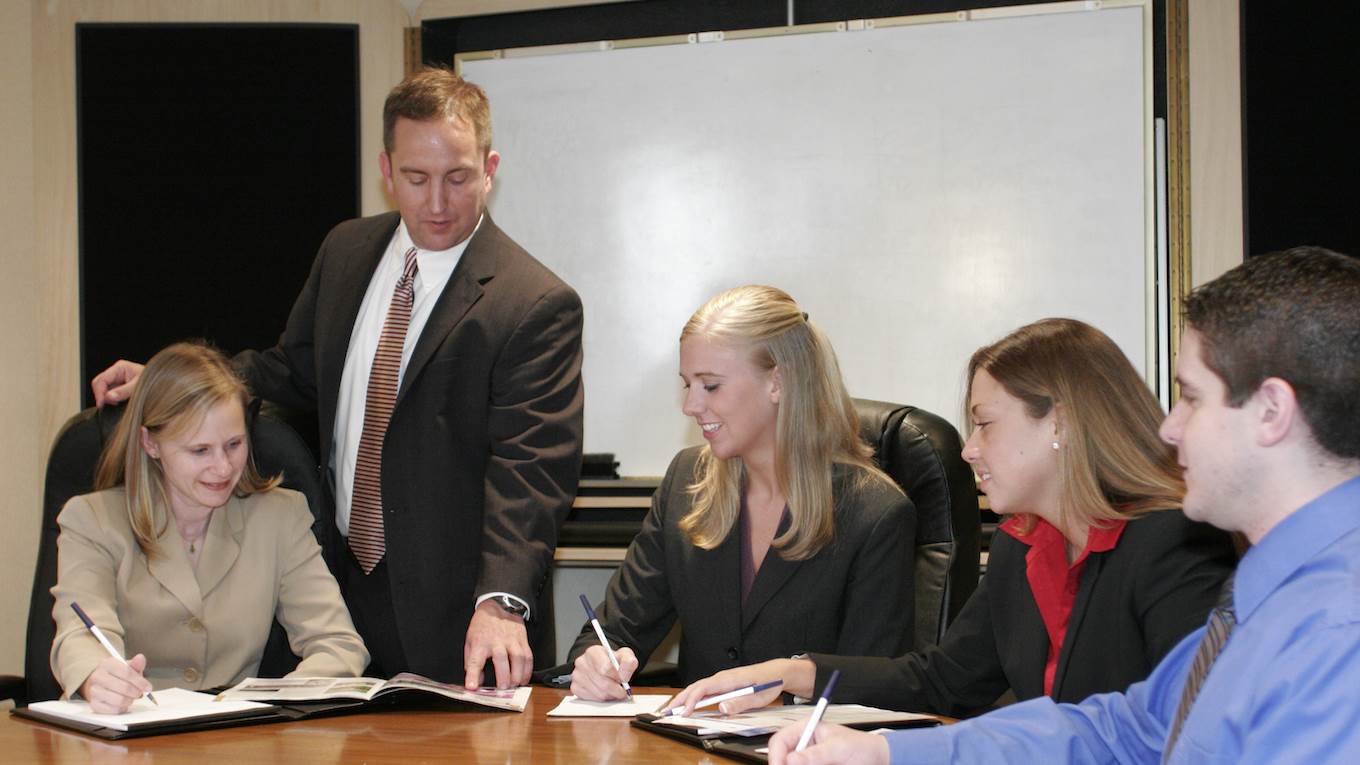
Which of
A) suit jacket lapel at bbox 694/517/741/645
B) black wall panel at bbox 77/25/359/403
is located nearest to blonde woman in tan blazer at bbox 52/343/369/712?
suit jacket lapel at bbox 694/517/741/645

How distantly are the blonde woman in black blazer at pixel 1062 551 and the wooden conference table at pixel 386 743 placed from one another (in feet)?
0.67

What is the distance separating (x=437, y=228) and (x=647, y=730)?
126cm

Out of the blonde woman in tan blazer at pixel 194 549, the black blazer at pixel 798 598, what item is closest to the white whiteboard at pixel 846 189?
the black blazer at pixel 798 598

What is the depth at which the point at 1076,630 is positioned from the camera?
1.93 m

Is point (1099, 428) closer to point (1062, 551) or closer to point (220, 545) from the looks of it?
point (1062, 551)

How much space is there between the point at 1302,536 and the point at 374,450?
6.27 feet

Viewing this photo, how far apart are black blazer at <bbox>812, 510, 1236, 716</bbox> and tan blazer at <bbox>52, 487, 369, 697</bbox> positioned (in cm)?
101

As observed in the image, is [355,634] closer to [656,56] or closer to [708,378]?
[708,378]

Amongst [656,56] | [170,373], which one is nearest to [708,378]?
[170,373]

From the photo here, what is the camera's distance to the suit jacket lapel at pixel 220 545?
101 inches

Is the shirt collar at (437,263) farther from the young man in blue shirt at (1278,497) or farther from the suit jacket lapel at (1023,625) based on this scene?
the young man in blue shirt at (1278,497)

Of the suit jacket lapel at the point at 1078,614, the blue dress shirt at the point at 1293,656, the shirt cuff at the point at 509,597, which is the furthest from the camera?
the shirt cuff at the point at 509,597

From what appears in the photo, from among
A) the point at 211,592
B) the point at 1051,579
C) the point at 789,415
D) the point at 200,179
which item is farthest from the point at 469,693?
the point at 200,179

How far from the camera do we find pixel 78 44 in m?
4.18
